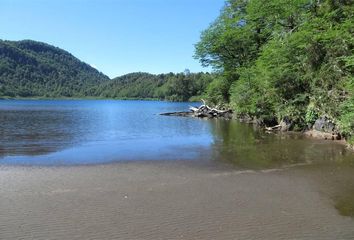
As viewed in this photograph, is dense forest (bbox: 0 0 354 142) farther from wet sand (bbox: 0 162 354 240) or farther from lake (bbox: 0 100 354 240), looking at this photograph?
wet sand (bbox: 0 162 354 240)

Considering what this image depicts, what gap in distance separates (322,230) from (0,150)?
17134 mm

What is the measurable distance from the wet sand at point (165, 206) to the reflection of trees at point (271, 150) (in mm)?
2499

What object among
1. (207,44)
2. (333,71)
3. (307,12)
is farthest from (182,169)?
(207,44)

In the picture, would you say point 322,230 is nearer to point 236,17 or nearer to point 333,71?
point 333,71

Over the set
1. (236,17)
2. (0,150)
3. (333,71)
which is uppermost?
(236,17)

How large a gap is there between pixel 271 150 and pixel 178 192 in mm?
9829

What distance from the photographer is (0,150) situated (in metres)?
20.3

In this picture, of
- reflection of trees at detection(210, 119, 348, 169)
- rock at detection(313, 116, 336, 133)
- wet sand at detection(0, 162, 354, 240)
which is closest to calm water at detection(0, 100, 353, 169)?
reflection of trees at detection(210, 119, 348, 169)

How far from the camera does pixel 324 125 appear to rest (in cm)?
2492

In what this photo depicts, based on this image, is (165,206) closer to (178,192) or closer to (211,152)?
(178,192)

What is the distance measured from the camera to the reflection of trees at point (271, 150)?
16906 mm

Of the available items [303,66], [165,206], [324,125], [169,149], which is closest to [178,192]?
[165,206]

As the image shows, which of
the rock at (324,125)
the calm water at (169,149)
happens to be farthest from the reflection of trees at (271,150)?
the rock at (324,125)

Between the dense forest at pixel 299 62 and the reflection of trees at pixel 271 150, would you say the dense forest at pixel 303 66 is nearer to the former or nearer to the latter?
the dense forest at pixel 299 62
